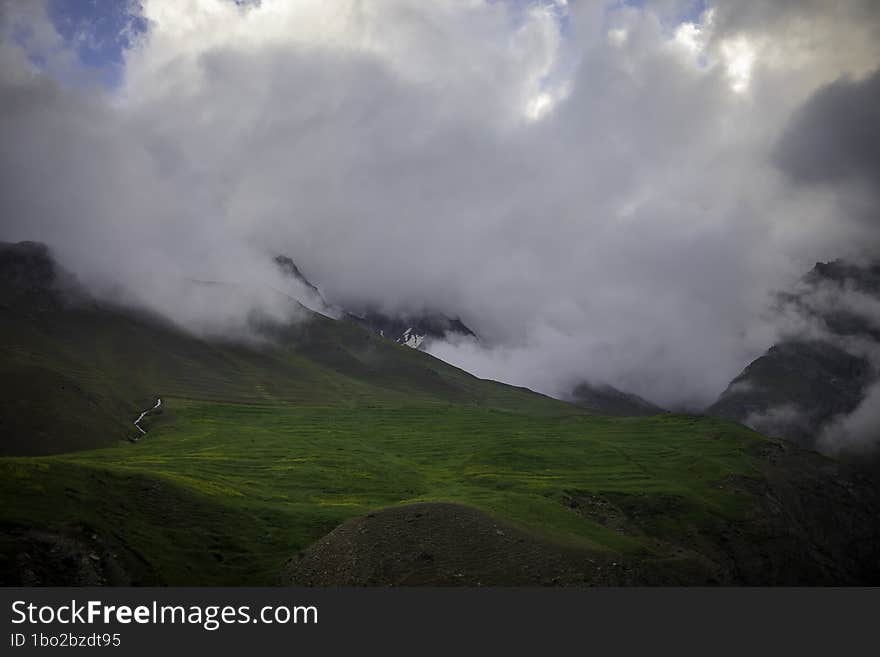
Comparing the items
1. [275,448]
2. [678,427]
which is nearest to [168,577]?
[275,448]

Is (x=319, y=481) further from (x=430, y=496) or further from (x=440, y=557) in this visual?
(x=440, y=557)

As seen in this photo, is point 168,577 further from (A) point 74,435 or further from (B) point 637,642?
(A) point 74,435

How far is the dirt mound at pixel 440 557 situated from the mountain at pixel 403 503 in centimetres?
19

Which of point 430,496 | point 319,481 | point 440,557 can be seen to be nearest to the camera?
point 440,557

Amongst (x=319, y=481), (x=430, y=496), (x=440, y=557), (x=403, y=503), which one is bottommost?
(x=440, y=557)

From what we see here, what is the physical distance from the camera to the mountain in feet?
183

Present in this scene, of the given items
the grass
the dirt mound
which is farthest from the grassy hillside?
the dirt mound

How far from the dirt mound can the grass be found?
4449 mm

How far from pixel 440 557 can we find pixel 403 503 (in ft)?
54.8

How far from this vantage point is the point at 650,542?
297 feet

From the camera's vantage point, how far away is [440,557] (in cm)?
5719

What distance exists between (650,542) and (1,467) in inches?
3038

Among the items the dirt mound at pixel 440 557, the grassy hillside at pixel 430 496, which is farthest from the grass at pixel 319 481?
the dirt mound at pixel 440 557

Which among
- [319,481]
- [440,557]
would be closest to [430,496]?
[319,481]
